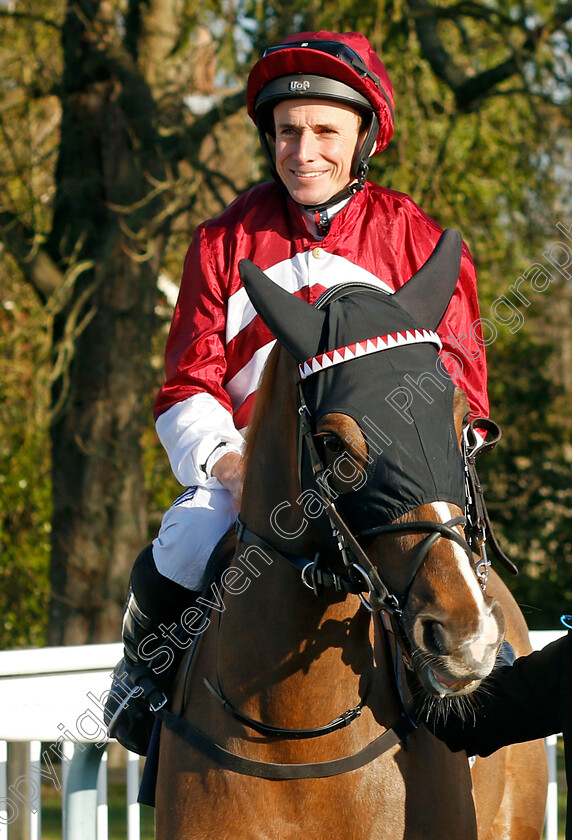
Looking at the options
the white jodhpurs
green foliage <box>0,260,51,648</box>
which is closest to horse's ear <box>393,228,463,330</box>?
the white jodhpurs

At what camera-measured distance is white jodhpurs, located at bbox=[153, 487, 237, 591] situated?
2699 mm

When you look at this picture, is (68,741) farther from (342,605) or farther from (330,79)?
(330,79)

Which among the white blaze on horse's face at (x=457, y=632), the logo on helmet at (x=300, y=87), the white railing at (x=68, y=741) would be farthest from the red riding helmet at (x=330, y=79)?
the white railing at (x=68, y=741)

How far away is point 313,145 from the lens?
9.14 feet

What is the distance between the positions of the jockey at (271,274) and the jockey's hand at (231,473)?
0.06 metres

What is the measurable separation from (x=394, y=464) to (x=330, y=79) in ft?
4.13

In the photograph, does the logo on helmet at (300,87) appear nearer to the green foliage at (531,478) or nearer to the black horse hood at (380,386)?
the black horse hood at (380,386)

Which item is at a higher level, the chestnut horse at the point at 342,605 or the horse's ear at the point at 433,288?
the horse's ear at the point at 433,288

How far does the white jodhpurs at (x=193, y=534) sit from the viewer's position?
2.70 metres

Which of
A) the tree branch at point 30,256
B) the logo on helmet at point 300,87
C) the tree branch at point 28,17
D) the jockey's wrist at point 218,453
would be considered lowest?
the jockey's wrist at point 218,453

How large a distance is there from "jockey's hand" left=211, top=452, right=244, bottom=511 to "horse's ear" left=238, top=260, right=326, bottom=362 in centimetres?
49

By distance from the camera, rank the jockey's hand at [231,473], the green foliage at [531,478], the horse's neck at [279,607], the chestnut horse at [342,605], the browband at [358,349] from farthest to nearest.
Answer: the green foliage at [531,478] → the jockey's hand at [231,473] → the horse's neck at [279,607] → the browband at [358,349] → the chestnut horse at [342,605]

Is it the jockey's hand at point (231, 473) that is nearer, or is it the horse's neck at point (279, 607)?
the horse's neck at point (279, 607)

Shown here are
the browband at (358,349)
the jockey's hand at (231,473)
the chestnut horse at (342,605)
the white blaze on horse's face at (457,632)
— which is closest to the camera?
the white blaze on horse's face at (457,632)
